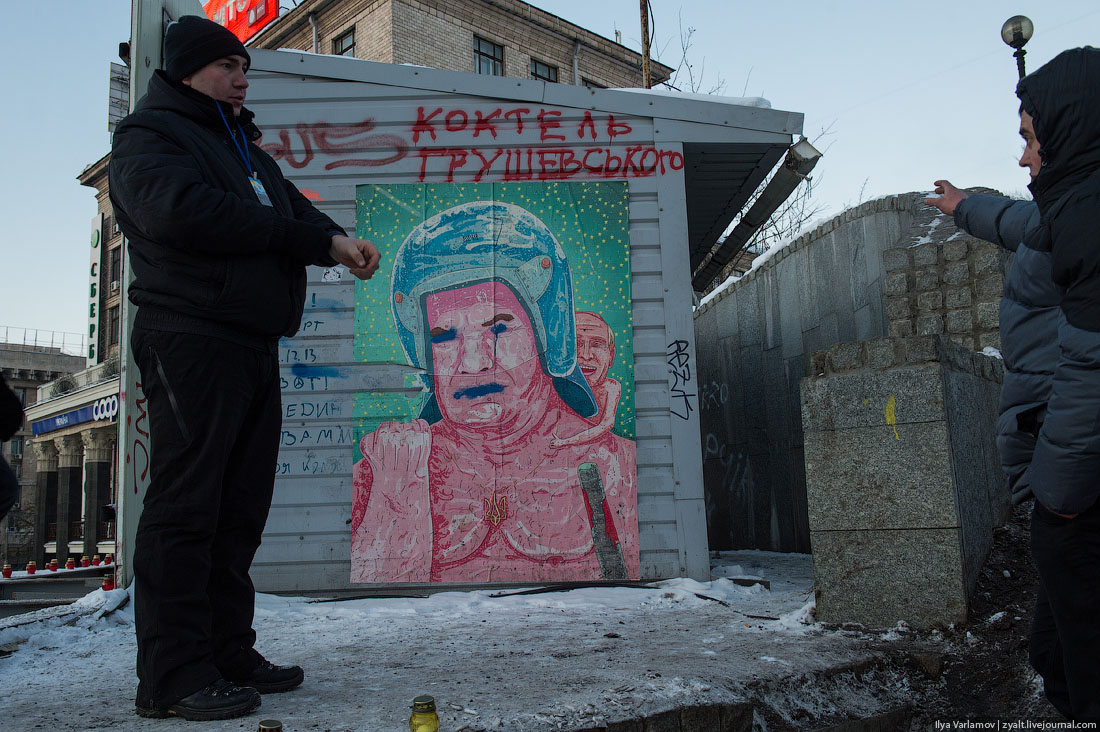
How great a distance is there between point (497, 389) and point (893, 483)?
267cm

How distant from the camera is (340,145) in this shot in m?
5.89

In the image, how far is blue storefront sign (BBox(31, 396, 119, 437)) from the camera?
26156 millimetres

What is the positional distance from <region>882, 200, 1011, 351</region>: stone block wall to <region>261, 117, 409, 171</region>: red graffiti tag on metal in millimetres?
4127

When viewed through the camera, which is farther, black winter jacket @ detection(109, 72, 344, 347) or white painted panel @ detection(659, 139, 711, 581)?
white painted panel @ detection(659, 139, 711, 581)

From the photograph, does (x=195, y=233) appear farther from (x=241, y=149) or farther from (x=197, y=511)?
(x=197, y=511)

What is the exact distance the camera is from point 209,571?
2.38 metres

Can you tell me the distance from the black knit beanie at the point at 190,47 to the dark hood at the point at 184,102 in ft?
0.13

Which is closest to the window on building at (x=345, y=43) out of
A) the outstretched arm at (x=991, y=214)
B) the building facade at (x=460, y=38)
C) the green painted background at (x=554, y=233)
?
the building facade at (x=460, y=38)

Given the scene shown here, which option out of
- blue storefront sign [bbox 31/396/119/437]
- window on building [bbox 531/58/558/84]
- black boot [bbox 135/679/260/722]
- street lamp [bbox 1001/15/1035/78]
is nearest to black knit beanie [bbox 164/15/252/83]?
black boot [bbox 135/679/260/722]

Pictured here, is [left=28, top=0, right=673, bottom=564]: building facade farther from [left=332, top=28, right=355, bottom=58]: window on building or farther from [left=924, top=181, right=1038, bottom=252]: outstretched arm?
[left=924, top=181, right=1038, bottom=252]: outstretched arm

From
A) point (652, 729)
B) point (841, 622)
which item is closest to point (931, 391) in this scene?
point (841, 622)

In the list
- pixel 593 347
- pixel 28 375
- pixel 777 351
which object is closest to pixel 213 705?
pixel 593 347

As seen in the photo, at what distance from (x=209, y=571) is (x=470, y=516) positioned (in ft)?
10.2

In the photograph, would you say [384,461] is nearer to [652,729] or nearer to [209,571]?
[209,571]
